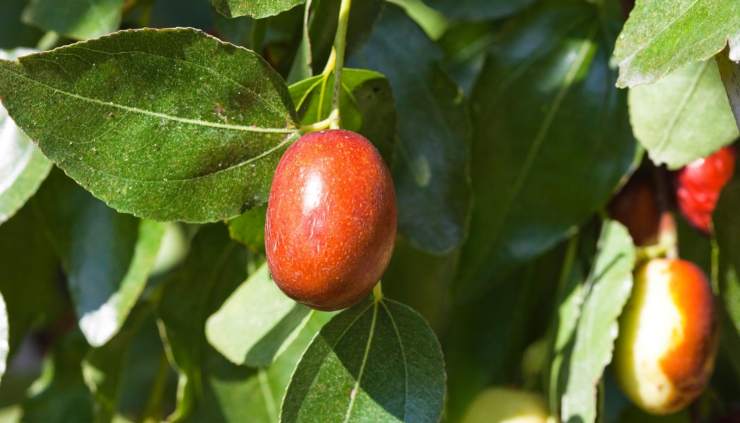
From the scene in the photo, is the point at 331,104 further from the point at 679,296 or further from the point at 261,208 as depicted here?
the point at 679,296

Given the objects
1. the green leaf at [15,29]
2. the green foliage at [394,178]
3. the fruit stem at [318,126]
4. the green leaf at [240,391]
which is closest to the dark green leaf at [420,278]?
the green foliage at [394,178]

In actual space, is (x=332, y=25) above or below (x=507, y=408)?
above

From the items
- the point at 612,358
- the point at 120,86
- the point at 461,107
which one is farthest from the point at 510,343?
the point at 120,86

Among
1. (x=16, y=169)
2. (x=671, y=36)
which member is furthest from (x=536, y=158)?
(x=16, y=169)

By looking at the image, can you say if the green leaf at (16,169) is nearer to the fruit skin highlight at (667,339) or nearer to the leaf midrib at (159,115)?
the leaf midrib at (159,115)

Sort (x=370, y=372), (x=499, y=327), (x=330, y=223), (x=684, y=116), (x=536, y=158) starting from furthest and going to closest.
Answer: (x=499, y=327) < (x=536, y=158) < (x=684, y=116) < (x=370, y=372) < (x=330, y=223)

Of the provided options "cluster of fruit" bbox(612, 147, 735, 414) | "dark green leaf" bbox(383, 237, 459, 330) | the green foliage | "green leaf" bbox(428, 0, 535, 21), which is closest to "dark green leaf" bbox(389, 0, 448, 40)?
the green foliage

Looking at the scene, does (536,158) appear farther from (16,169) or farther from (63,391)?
(63,391)

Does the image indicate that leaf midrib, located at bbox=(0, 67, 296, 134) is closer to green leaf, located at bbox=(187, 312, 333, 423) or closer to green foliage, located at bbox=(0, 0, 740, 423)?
green foliage, located at bbox=(0, 0, 740, 423)
